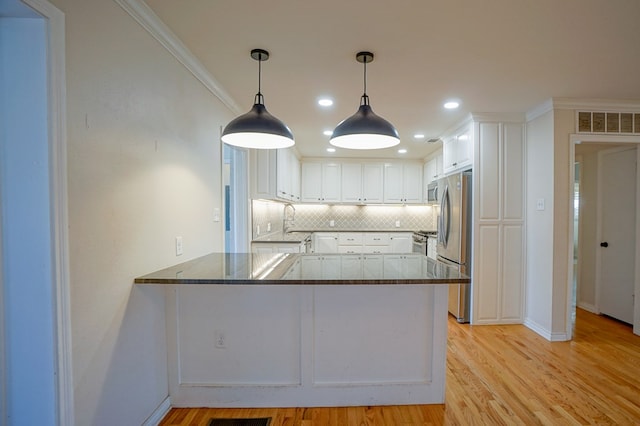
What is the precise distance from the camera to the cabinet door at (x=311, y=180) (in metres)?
5.69

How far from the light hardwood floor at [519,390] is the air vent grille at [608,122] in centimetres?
212

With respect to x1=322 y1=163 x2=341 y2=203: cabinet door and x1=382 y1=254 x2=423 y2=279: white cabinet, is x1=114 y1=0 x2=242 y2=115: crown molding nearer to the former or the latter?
x1=382 y1=254 x2=423 y2=279: white cabinet

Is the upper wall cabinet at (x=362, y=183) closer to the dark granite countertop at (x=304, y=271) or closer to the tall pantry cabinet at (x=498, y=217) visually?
the tall pantry cabinet at (x=498, y=217)

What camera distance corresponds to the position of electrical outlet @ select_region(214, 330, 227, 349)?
1868 millimetres

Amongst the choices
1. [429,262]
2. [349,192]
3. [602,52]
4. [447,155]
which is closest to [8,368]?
[429,262]

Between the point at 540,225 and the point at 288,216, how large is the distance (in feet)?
13.3

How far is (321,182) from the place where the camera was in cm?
570

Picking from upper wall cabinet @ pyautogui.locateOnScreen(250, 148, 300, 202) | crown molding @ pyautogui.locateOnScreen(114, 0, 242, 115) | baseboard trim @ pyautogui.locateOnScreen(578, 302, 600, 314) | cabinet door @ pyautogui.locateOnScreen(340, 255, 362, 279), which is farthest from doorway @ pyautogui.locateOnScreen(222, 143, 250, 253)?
baseboard trim @ pyautogui.locateOnScreen(578, 302, 600, 314)

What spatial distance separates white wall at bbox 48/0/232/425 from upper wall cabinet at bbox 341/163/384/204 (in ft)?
12.9

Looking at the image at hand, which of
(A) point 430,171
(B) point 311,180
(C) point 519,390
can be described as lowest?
(C) point 519,390

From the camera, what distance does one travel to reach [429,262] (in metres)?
2.09

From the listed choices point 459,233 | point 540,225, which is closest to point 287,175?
point 459,233

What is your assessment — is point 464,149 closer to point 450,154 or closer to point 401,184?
point 450,154

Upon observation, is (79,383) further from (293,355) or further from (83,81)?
(83,81)
